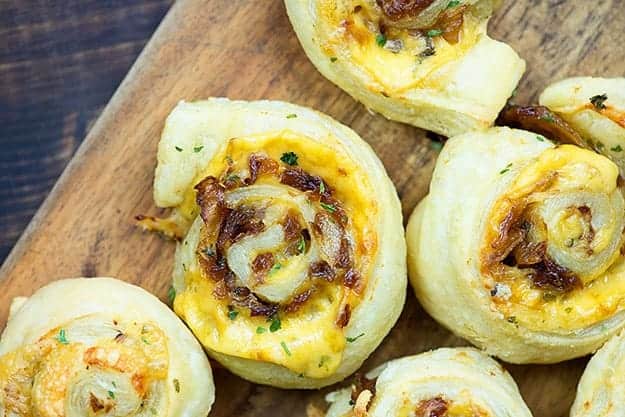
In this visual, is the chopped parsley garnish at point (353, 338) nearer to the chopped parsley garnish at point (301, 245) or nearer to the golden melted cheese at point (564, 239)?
the chopped parsley garnish at point (301, 245)

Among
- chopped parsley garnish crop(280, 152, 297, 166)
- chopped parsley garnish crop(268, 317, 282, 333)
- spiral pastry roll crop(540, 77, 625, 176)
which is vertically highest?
spiral pastry roll crop(540, 77, 625, 176)

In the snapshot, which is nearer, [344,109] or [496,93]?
[496,93]

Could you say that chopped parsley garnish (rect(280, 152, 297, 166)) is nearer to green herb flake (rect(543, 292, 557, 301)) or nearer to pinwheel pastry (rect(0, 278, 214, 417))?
pinwheel pastry (rect(0, 278, 214, 417))

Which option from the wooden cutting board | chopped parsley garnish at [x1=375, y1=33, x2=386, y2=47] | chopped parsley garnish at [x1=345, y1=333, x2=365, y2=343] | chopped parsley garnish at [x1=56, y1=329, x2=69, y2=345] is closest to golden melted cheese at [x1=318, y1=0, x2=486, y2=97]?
chopped parsley garnish at [x1=375, y1=33, x2=386, y2=47]

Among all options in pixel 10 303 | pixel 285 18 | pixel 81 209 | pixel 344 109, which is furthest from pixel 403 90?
pixel 10 303

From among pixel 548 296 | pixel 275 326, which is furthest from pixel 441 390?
pixel 275 326

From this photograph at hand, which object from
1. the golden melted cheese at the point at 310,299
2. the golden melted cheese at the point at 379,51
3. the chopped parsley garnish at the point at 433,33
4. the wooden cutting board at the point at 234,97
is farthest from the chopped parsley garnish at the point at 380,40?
the golden melted cheese at the point at 310,299

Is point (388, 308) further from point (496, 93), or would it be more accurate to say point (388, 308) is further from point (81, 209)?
point (81, 209)
